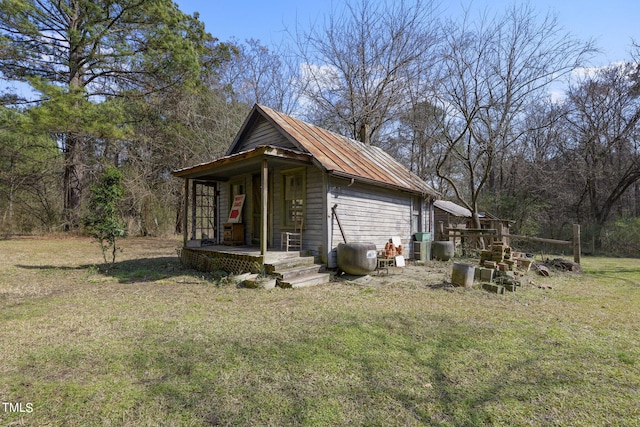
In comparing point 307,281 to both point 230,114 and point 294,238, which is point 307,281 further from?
point 230,114

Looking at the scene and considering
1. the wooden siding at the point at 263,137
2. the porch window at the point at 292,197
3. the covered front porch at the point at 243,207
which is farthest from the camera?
the wooden siding at the point at 263,137

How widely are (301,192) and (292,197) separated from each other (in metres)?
0.36

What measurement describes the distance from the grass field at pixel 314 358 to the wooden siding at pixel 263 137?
5238mm

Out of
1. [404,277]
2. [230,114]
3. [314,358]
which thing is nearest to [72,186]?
[230,114]

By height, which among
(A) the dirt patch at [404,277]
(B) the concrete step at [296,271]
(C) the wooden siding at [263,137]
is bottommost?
(A) the dirt patch at [404,277]

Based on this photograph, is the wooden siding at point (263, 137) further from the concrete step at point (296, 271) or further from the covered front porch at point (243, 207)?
the concrete step at point (296, 271)

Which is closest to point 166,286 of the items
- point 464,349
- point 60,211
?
point 464,349

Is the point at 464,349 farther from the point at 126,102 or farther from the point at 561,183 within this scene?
the point at 561,183

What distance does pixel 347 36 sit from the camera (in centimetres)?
1549

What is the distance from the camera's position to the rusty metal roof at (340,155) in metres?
8.73

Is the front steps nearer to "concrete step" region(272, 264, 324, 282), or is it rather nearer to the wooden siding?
"concrete step" region(272, 264, 324, 282)

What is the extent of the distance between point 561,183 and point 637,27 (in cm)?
929

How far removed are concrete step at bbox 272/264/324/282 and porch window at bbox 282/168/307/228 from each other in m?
1.64

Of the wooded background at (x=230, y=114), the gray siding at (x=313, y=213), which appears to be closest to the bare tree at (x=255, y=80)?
the wooded background at (x=230, y=114)
